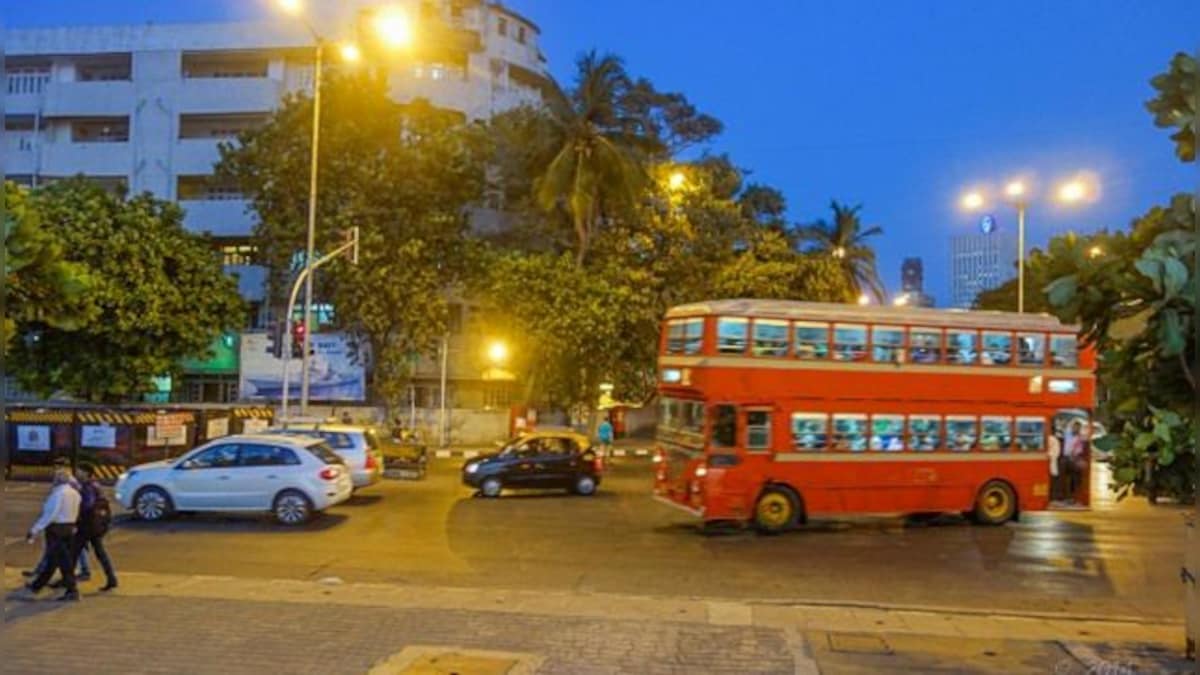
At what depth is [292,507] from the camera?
17906 millimetres

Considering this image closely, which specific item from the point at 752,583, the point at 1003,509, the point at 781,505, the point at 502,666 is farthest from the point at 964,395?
the point at 502,666

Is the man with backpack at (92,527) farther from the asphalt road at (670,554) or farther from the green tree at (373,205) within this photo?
the green tree at (373,205)

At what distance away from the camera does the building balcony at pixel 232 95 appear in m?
42.5

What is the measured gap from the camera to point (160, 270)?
31.2 metres

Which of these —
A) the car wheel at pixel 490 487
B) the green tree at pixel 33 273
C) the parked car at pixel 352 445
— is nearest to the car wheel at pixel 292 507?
the parked car at pixel 352 445

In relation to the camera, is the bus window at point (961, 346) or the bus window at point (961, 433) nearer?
the bus window at point (961, 346)

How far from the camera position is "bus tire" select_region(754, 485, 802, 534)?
18484mm

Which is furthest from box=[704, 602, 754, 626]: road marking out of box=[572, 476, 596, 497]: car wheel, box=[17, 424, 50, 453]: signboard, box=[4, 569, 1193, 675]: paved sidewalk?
box=[17, 424, 50, 453]: signboard

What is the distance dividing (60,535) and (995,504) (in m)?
16.6

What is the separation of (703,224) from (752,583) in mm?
26146

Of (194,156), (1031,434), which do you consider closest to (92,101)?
(194,156)

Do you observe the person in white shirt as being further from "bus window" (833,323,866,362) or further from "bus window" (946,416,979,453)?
"bus window" (946,416,979,453)

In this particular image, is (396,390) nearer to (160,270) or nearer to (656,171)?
(160,270)

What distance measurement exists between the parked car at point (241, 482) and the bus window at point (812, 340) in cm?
879
